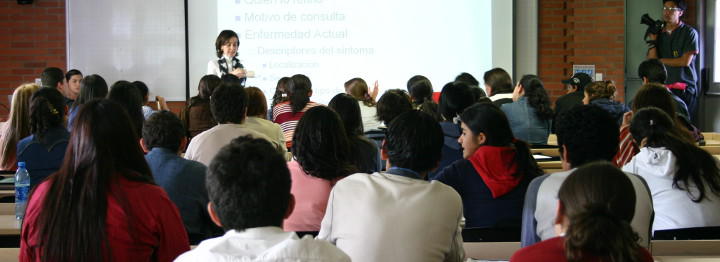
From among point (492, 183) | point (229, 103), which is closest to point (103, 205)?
point (492, 183)

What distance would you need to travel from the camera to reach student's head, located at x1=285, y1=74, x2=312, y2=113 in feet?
18.6

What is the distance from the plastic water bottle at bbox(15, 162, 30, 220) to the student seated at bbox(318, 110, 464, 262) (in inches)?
66.0

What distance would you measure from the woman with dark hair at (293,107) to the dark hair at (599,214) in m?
3.93

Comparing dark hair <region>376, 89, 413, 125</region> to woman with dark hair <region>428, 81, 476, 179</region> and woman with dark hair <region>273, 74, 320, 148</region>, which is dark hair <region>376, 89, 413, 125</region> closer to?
woman with dark hair <region>428, 81, 476, 179</region>

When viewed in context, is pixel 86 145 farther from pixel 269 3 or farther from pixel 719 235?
pixel 269 3

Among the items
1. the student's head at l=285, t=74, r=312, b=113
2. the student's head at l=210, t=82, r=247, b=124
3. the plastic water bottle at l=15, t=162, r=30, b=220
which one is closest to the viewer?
the plastic water bottle at l=15, t=162, r=30, b=220

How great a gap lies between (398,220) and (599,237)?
2.52ft

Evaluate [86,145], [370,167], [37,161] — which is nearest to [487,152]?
[370,167]

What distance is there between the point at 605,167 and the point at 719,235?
61.1 inches

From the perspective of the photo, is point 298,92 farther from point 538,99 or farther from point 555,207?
point 555,207

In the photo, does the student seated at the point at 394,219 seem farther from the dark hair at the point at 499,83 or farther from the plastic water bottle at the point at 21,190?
the dark hair at the point at 499,83

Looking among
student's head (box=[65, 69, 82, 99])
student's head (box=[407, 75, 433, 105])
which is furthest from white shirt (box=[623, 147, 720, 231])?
student's head (box=[65, 69, 82, 99])

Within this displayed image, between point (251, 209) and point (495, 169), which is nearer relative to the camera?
point (251, 209)

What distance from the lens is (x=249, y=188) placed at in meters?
1.64
